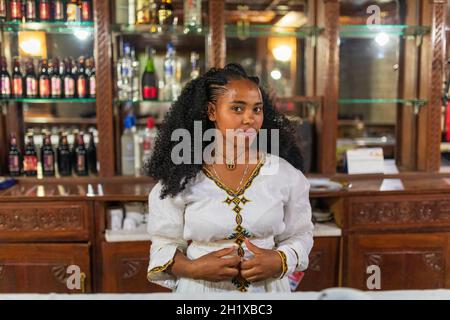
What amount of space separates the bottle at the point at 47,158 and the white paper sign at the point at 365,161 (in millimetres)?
1521

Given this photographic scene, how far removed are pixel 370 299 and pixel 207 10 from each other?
1.98 m

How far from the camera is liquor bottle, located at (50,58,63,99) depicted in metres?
2.54

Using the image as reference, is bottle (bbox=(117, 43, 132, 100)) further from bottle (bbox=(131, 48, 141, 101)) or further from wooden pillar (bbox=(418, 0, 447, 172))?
wooden pillar (bbox=(418, 0, 447, 172))

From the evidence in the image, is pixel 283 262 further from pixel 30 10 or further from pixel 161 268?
pixel 30 10

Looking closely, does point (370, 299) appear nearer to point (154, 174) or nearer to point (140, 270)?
point (154, 174)

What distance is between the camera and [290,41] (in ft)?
9.06

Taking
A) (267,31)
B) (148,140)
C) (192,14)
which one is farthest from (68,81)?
(267,31)

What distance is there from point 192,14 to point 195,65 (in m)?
0.29

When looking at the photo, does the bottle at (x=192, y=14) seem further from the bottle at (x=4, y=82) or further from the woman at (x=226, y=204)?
the woman at (x=226, y=204)

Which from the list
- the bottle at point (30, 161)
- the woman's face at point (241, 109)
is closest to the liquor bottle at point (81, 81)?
the bottle at point (30, 161)

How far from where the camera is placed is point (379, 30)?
107 inches

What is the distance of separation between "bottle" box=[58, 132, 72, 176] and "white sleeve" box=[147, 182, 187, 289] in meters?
1.40

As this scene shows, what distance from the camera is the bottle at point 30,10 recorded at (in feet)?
8.21
